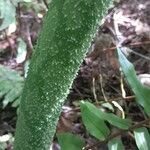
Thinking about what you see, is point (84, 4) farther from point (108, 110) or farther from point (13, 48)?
point (13, 48)

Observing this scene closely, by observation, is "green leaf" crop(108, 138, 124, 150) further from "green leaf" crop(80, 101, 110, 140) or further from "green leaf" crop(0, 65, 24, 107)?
"green leaf" crop(0, 65, 24, 107)

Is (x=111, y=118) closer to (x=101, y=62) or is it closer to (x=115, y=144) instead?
(x=115, y=144)

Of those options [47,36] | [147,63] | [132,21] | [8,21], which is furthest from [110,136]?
[132,21]

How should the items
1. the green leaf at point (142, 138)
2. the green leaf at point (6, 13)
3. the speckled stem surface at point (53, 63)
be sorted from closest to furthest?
the speckled stem surface at point (53, 63) < the green leaf at point (142, 138) < the green leaf at point (6, 13)

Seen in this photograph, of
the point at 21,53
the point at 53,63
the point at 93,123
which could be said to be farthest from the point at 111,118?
the point at 21,53

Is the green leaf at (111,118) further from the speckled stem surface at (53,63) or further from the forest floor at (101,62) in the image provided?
the forest floor at (101,62)

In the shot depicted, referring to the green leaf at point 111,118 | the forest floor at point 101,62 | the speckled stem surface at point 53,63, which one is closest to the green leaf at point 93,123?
the green leaf at point 111,118
